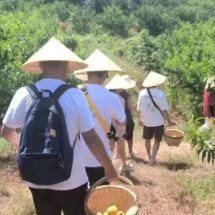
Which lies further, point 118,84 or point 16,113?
point 118,84

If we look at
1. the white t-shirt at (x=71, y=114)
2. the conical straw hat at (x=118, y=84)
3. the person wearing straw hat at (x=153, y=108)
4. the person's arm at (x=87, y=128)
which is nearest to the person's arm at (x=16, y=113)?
the white t-shirt at (x=71, y=114)

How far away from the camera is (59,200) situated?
2578mm

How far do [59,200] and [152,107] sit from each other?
388 centimetres

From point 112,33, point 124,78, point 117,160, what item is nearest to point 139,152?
point 117,160

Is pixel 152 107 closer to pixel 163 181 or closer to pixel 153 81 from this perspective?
pixel 153 81

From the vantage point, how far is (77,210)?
269cm

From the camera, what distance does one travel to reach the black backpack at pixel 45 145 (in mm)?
2346

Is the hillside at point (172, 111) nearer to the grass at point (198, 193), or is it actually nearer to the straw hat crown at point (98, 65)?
the grass at point (198, 193)

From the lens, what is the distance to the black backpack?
2346mm

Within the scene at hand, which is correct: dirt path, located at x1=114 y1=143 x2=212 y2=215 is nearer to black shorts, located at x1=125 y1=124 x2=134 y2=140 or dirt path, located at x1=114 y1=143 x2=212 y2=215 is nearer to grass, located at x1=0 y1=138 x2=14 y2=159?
black shorts, located at x1=125 y1=124 x2=134 y2=140

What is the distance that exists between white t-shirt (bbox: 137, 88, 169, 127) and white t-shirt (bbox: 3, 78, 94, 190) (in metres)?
3.72

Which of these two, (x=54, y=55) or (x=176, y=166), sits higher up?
(x=54, y=55)

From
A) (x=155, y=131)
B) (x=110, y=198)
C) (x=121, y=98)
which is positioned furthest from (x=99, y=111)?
(x=155, y=131)

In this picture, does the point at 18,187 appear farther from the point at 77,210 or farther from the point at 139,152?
the point at 139,152
